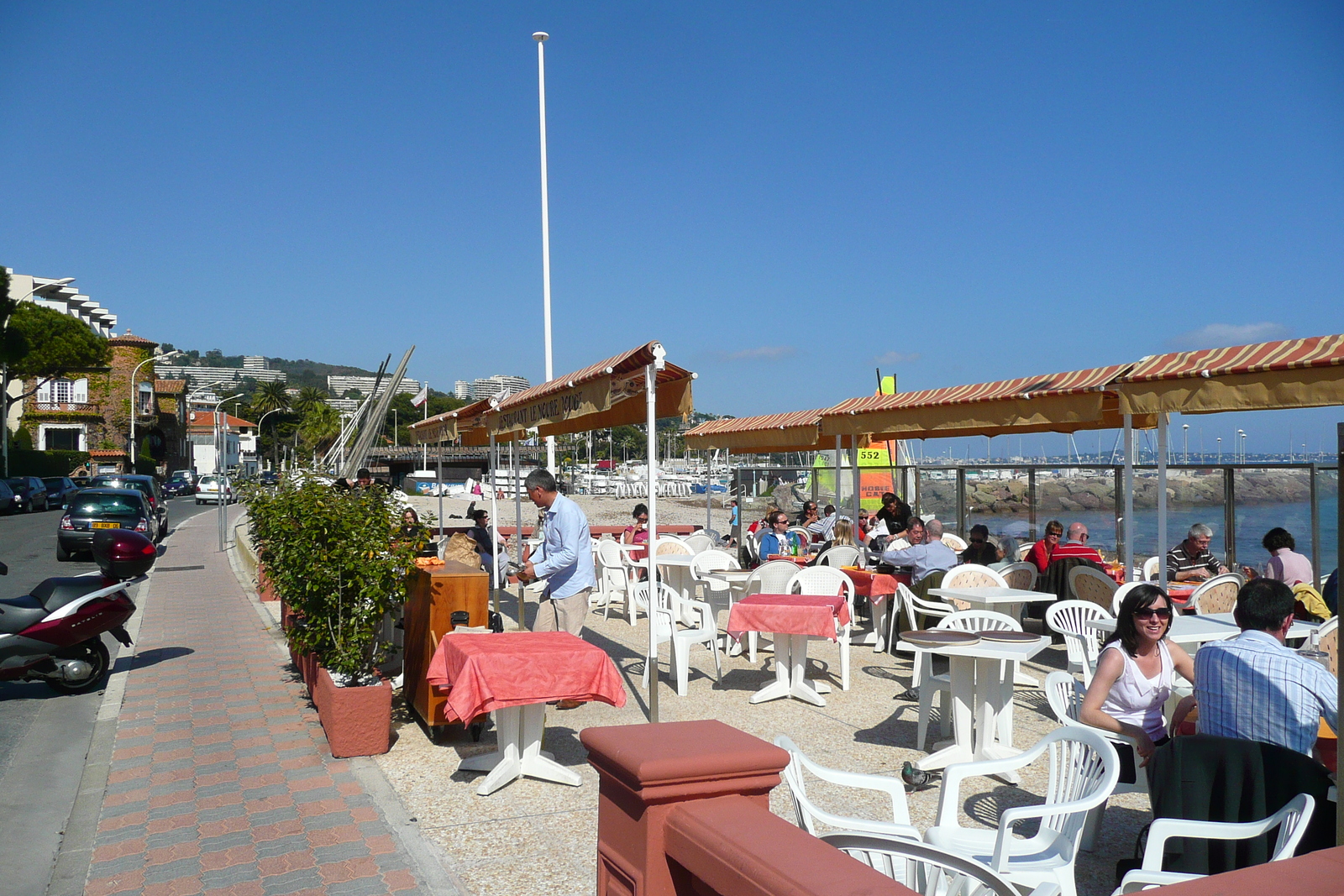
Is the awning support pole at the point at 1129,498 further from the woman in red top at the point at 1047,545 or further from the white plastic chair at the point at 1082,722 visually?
the white plastic chair at the point at 1082,722

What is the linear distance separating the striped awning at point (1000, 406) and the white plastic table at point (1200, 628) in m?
2.33

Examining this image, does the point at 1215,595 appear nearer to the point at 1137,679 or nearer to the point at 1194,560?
the point at 1194,560

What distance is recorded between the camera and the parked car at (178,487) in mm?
62062

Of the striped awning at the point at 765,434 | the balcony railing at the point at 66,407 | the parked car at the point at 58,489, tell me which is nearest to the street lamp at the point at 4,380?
the parked car at the point at 58,489

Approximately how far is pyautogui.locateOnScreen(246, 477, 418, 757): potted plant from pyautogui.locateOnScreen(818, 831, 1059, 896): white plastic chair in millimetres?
4190

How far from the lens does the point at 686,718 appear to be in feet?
24.0

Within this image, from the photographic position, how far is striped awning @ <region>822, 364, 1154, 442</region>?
9.25 meters

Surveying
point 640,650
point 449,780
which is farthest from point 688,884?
point 640,650

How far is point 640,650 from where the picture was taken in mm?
10359

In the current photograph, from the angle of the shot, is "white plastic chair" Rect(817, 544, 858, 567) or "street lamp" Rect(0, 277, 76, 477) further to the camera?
"street lamp" Rect(0, 277, 76, 477)

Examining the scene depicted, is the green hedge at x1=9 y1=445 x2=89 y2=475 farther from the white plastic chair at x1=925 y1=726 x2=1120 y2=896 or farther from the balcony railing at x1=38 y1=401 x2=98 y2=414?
the white plastic chair at x1=925 y1=726 x2=1120 y2=896

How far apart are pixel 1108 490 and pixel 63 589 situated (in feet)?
50.9

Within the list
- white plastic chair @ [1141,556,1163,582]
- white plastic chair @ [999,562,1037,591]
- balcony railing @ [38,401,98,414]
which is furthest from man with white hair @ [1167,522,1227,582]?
balcony railing @ [38,401,98,414]

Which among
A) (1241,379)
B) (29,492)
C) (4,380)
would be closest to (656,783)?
(1241,379)
